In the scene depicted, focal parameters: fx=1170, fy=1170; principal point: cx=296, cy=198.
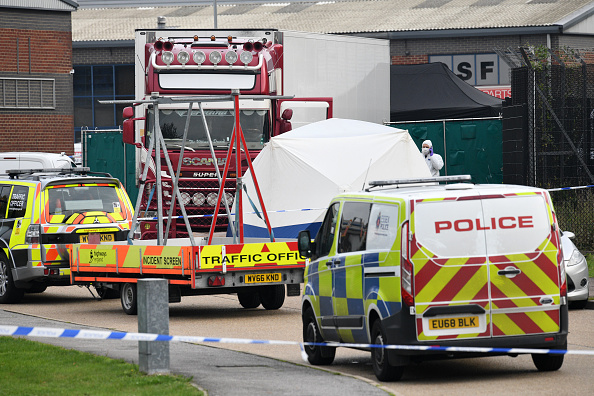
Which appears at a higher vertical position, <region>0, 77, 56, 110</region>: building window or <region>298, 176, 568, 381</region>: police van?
<region>0, 77, 56, 110</region>: building window

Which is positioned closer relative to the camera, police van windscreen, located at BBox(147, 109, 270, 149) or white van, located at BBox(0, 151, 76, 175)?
police van windscreen, located at BBox(147, 109, 270, 149)

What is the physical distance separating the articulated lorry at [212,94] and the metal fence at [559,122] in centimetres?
394

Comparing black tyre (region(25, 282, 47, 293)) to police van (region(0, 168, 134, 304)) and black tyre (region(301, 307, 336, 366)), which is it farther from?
black tyre (region(301, 307, 336, 366))

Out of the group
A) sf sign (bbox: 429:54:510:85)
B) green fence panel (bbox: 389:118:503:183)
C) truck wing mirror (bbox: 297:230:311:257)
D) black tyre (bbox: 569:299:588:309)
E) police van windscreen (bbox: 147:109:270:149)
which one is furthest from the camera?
sf sign (bbox: 429:54:510:85)

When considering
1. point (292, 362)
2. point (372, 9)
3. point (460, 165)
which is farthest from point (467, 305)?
point (372, 9)

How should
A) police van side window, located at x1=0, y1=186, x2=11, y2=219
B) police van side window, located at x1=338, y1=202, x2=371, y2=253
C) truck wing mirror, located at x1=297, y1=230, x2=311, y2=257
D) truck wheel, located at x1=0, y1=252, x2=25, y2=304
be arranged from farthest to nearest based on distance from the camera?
1. police van side window, located at x1=0, y1=186, x2=11, y2=219
2. truck wheel, located at x1=0, y1=252, x2=25, y2=304
3. truck wing mirror, located at x1=297, y1=230, x2=311, y2=257
4. police van side window, located at x1=338, y1=202, x2=371, y2=253

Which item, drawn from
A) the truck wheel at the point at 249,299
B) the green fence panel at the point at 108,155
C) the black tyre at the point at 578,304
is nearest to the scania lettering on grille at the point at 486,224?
the black tyre at the point at 578,304

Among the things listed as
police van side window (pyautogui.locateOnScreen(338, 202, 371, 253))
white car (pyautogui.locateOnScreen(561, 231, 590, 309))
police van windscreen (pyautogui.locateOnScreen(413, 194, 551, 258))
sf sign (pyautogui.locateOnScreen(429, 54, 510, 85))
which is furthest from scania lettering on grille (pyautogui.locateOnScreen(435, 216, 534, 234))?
sf sign (pyautogui.locateOnScreen(429, 54, 510, 85))

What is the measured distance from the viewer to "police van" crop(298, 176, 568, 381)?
374 inches

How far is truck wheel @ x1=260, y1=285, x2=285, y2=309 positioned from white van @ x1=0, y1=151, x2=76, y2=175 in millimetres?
11187

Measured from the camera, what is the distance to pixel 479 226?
31.7 feet

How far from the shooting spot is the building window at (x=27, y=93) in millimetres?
43281

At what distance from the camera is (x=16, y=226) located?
17.6 metres

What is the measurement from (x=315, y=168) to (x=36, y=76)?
81.6 feet
